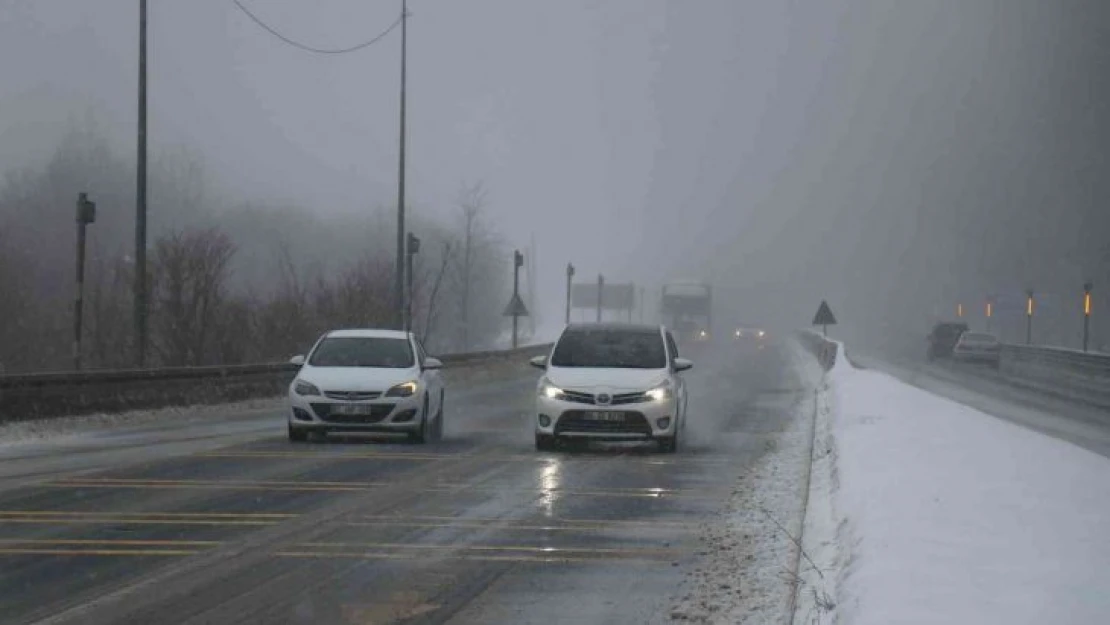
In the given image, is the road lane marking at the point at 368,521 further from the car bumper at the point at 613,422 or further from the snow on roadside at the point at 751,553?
the car bumper at the point at 613,422

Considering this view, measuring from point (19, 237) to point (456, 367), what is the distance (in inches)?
1337

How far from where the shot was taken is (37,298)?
67688 millimetres

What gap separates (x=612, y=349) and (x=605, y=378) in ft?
4.34

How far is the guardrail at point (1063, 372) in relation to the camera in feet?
157

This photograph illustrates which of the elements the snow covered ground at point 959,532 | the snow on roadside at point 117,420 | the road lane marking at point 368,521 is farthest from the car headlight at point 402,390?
the road lane marking at point 368,521

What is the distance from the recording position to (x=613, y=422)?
21.0 meters

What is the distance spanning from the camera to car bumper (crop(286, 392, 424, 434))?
2220cm

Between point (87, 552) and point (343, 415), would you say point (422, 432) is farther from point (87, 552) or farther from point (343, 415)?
point (87, 552)

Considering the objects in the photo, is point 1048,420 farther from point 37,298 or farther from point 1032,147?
point 1032,147

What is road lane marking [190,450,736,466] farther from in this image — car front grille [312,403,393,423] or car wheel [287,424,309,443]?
car wheel [287,424,309,443]

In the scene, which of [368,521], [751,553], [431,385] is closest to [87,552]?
[368,521]

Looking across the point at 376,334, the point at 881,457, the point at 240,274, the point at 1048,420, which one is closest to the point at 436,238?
the point at 240,274

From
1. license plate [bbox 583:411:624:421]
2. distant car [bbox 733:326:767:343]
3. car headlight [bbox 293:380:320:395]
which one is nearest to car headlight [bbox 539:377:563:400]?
license plate [bbox 583:411:624:421]

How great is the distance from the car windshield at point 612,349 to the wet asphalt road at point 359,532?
127 centimetres
